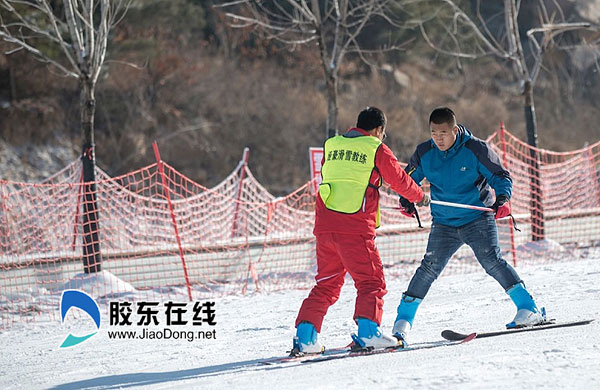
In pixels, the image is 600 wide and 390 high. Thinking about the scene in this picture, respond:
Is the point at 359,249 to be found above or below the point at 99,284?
above

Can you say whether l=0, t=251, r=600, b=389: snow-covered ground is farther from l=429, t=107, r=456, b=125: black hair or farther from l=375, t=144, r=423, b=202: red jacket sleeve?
l=429, t=107, r=456, b=125: black hair

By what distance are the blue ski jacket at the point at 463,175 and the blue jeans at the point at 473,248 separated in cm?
6

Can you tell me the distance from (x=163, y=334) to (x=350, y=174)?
2.47 m

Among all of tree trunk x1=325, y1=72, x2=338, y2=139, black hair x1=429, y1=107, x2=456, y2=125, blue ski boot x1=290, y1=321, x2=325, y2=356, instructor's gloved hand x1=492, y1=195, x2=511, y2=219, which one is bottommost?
blue ski boot x1=290, y1=321, x2=325, y2=356

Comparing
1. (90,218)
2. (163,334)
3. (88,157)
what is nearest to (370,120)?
(163,334)

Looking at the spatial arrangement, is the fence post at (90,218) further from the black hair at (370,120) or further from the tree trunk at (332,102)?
the black hair at (370,120)

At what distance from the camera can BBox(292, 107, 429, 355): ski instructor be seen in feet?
15.8

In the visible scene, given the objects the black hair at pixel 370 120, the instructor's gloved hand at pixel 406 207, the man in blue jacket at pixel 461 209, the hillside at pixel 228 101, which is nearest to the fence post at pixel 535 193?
the man in blue jacket at pixel 461 209

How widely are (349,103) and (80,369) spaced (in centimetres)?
2250

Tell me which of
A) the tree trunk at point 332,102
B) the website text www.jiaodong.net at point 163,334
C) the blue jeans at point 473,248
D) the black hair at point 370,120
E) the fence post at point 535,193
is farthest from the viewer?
the tree trunk at point 332,102

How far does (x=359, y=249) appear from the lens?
480 cm

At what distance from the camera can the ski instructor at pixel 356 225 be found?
4.81 metres

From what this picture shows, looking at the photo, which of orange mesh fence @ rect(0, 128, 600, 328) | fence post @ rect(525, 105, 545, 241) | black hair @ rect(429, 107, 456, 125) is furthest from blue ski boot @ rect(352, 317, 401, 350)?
fence post @ rect(525, 105, 545, 241)

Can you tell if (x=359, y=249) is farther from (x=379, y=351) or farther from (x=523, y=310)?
(x=523, y=310)
